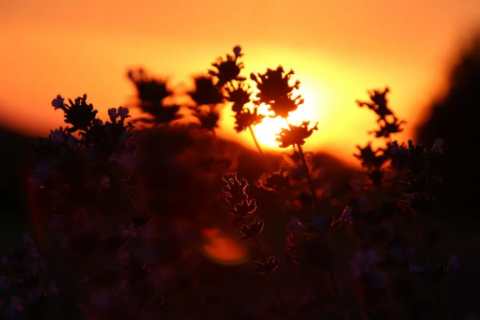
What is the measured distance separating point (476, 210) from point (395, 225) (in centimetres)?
1521

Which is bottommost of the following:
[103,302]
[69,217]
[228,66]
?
[103,302]

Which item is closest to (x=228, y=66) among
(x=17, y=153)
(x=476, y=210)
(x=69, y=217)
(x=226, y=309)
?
(x=69, y=217)

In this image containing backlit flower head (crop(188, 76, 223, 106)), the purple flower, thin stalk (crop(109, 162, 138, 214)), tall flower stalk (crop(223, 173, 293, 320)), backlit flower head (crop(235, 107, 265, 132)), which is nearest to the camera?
tall flower stalk (crop(223, 173, 293, 320))

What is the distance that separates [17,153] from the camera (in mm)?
36250

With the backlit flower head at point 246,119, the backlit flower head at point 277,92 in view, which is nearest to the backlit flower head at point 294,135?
the backlit flower head at point 277,92

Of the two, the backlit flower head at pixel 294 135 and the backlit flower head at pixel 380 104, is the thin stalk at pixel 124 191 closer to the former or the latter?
the backlit flower head at pixel 294 135

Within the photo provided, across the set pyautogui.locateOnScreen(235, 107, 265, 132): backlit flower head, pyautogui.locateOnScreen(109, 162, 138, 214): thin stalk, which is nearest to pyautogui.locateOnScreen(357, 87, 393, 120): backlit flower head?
pyautogui.locateOnScreen(235, 107, 265, 132): backlit flower head

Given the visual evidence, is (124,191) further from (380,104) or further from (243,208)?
(380,104)

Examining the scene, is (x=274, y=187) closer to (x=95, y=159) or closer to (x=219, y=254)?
(x=95, y=159)

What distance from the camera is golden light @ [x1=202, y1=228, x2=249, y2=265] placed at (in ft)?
21.5

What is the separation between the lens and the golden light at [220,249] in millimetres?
6543

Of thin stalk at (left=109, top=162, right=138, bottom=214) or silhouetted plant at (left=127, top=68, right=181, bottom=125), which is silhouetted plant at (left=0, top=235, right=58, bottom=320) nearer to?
thin stalk at (left=109, top=162, right=138, bottom=214)

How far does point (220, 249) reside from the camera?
778 cm

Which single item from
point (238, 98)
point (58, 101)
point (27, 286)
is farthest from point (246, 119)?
point (27, 286)
